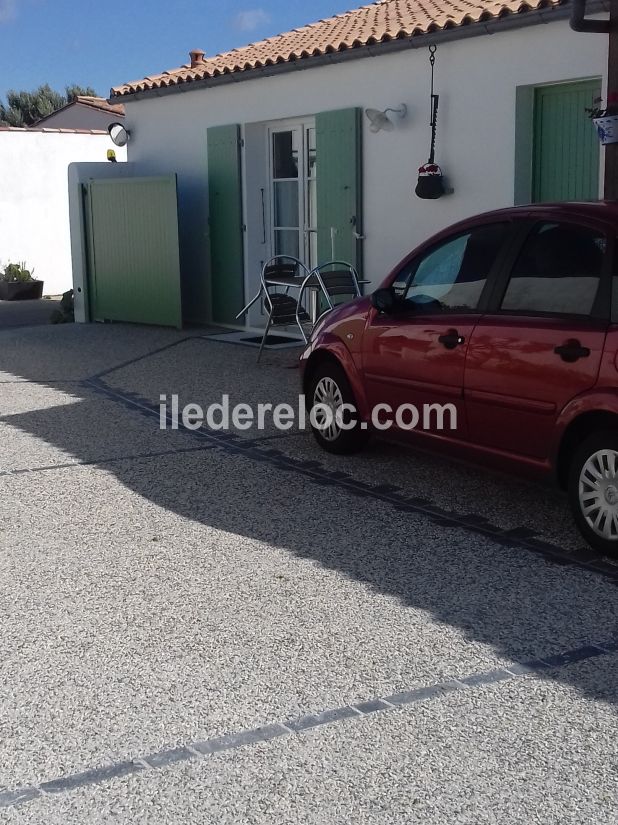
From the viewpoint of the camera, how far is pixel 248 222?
546 inches

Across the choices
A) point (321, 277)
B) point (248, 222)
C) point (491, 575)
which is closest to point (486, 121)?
point (321, 277)

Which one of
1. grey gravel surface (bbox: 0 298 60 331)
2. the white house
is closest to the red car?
the white house

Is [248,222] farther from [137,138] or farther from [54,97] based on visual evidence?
[54,97]

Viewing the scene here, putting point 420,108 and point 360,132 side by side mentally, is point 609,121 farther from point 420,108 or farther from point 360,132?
point 360,132

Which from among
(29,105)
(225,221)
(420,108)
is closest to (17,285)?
(225,221)

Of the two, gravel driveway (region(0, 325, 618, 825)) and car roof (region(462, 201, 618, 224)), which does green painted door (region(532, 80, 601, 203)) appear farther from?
car roof (region(462, 201, 618, 224))

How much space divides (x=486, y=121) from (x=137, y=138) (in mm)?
6918

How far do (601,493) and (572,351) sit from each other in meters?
0.68

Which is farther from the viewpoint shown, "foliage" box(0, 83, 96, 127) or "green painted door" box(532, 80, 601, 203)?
"foliage" box(0, 83, 96, 127)

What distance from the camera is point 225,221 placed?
14164mm

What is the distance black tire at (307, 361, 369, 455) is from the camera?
23.6 ft

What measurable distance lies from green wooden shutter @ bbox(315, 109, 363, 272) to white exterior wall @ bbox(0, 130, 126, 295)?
11.0 m

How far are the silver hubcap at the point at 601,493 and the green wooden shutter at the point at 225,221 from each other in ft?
30.1

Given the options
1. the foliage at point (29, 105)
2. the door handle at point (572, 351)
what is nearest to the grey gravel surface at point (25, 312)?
the door handle at point (572, 351)
